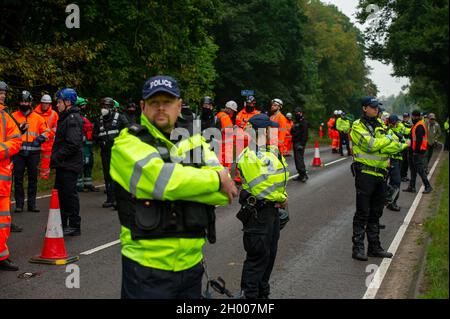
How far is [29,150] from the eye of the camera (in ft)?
38.7

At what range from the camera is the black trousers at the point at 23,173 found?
11664 mm

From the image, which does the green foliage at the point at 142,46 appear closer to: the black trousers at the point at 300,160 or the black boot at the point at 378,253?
the black trousers at the point at 300,160

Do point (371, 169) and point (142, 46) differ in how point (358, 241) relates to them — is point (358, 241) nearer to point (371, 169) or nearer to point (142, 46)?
point (371, 169)

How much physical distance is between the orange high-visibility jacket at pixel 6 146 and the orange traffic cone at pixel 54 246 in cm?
74

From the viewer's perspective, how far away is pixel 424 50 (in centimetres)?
634

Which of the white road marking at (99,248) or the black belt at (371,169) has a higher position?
the black belt at (371,169)

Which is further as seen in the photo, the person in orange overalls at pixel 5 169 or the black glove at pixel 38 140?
the black glove at pixel 38 140

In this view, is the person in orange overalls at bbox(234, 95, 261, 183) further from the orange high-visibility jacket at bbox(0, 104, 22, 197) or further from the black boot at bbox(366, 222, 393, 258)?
Answer: the orange high-visibility jacket at bbox(0, 104, 22, 197)

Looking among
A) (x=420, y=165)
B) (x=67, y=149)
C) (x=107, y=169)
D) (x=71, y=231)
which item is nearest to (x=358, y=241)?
(x=71, y=231)

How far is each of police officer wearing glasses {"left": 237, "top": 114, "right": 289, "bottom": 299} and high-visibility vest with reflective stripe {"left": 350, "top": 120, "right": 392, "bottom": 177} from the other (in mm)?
2418

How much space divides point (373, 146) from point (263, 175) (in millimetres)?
2729

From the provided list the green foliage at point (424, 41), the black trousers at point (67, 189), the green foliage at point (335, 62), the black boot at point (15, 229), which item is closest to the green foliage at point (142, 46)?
the black boot at point (15, 229)

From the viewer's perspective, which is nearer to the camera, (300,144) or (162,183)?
(162,183)

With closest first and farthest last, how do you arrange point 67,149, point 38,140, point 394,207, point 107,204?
point 67,149, point 38,140, point 107,204, point 394,207
